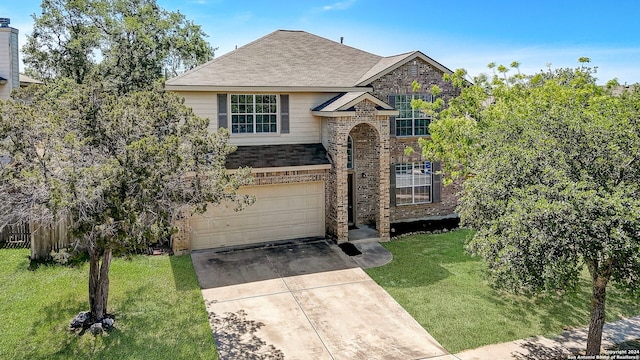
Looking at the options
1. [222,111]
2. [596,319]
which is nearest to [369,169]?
[222,111]

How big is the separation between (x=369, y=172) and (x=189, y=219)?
23.8 feet

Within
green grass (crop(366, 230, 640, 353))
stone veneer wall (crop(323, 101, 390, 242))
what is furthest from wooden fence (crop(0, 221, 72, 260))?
green grass (crop(366, 230, 640, 353))

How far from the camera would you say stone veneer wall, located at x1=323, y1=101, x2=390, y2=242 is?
1529 cm

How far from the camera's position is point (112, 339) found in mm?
9102

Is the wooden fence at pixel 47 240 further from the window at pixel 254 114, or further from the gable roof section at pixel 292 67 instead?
the window at pixel 254 114

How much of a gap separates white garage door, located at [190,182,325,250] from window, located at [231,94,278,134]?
2210mm

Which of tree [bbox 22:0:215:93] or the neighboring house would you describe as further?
tree [bbox 22:0:215:93]

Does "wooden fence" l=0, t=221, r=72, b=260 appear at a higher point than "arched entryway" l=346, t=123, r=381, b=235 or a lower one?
lower

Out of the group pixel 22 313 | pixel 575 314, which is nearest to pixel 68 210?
pixel 22 313

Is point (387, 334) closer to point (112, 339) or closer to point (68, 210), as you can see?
point (112, 339)

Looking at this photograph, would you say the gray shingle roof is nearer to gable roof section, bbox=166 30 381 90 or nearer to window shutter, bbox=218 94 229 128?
window shutter, bbox=218 94 229 128

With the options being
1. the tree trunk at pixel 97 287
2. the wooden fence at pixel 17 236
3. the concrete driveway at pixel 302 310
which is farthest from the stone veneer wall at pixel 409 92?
the wooden fence at pixel 17 236

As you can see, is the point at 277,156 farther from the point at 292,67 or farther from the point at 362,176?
the point at 292,67

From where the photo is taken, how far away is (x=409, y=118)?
17.7m
